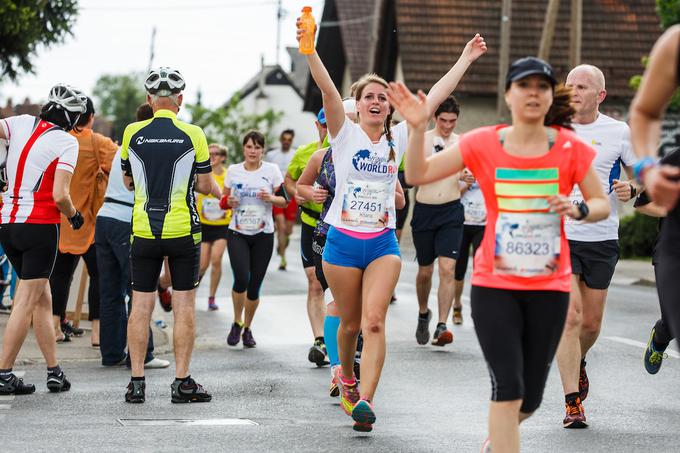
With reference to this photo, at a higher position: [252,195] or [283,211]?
[252,195]

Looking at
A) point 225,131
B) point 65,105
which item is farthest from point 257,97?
point 65,105

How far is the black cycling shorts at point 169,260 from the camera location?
345 inches

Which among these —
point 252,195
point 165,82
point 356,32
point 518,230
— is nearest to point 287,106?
point 356,32

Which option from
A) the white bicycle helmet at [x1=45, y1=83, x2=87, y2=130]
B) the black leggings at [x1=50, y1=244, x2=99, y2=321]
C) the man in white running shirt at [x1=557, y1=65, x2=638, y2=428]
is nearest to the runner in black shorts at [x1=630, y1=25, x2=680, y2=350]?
the man in white running shirt at [x1=557, y1=65, x2=638, y2=428]

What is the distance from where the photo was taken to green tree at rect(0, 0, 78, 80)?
24250 mm

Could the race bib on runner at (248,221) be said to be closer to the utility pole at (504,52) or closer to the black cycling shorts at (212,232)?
the black cycling shorts at (212,232)

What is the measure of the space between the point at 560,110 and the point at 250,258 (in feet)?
21.9

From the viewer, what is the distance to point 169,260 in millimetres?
8852

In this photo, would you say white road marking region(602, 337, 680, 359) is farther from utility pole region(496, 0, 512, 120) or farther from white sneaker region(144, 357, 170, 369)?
utility pole region(496, 0, 512, 120)

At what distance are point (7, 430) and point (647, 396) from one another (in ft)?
14.2

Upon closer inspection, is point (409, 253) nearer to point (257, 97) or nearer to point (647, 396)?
point (647, 396)

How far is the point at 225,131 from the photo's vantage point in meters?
75.7

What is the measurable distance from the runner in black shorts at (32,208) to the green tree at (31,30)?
51.0 ft

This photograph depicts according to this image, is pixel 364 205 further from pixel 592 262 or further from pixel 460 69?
pixel 592 262
